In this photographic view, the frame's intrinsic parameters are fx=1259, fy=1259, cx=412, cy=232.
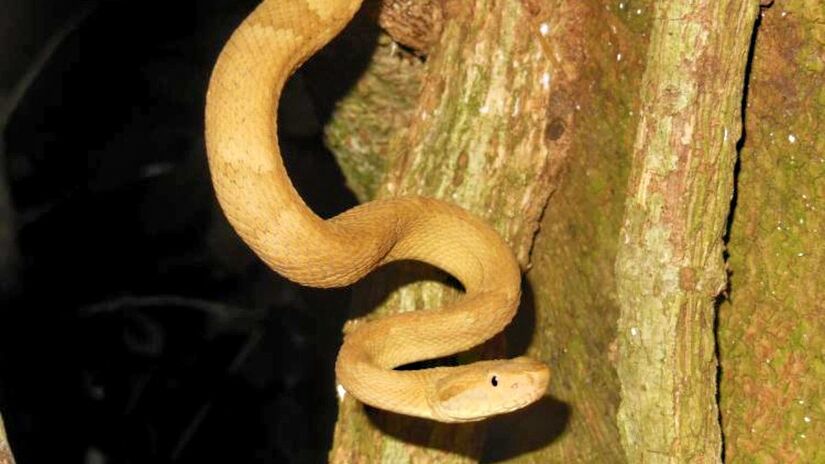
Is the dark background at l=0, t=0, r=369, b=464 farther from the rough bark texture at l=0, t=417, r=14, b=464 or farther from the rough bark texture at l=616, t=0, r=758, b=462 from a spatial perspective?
the rough bark texture at l=0, t=417, r=14, b=464

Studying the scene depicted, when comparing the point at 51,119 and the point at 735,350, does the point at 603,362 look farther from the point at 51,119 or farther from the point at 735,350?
the point at 51,119

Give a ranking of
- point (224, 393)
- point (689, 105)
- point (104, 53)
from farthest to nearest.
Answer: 1. point (224, 393)
2. point (104, 53)
3. point (689, 105)

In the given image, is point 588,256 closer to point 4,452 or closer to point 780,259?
point 780,259

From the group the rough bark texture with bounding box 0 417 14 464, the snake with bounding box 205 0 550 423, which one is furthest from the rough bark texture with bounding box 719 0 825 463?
the rough bark texture with bounding box 0 417 14 464

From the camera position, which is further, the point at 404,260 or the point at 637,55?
the point at 404,260

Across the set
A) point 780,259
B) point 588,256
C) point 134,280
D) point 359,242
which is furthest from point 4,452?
point 134,280

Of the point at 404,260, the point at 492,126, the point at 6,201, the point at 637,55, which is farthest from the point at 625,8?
the point at 6,201
